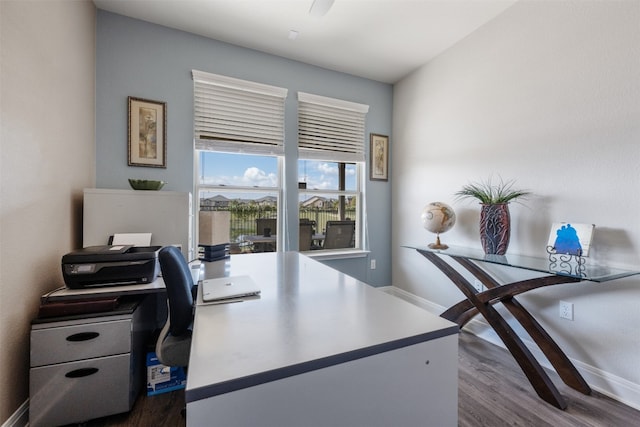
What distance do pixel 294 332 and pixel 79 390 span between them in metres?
1.49

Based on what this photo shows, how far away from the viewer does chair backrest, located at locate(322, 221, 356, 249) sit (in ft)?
11.3

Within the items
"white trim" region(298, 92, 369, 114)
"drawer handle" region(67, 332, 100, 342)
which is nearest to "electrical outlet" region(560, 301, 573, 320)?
"white trim" region(298, 92, 369, 114)

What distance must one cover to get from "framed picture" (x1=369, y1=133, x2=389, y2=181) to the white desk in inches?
104

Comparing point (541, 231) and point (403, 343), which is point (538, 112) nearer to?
point (541, 231)

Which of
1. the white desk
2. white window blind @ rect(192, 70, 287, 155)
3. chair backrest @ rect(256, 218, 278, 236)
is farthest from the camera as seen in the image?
chair backrest @ rect(256, 218, 278, 236)

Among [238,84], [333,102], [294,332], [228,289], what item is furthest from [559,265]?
[238,84]

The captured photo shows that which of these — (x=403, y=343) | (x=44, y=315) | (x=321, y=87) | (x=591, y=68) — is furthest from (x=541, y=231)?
(x=44, y=315)

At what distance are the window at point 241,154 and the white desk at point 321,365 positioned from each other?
1.92 metres

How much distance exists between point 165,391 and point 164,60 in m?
2.69

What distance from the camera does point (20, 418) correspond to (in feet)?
4.85

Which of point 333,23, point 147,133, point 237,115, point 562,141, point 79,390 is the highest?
point 333,23

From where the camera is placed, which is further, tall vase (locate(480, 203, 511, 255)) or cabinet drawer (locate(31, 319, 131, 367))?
tall vase (locate(480, 203, 511, 255))

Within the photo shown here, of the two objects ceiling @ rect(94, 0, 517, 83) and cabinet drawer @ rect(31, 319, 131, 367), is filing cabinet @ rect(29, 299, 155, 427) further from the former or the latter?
ceiling @ rect(94, 0, 517, 83)

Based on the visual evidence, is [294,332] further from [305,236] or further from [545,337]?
[305,236]
